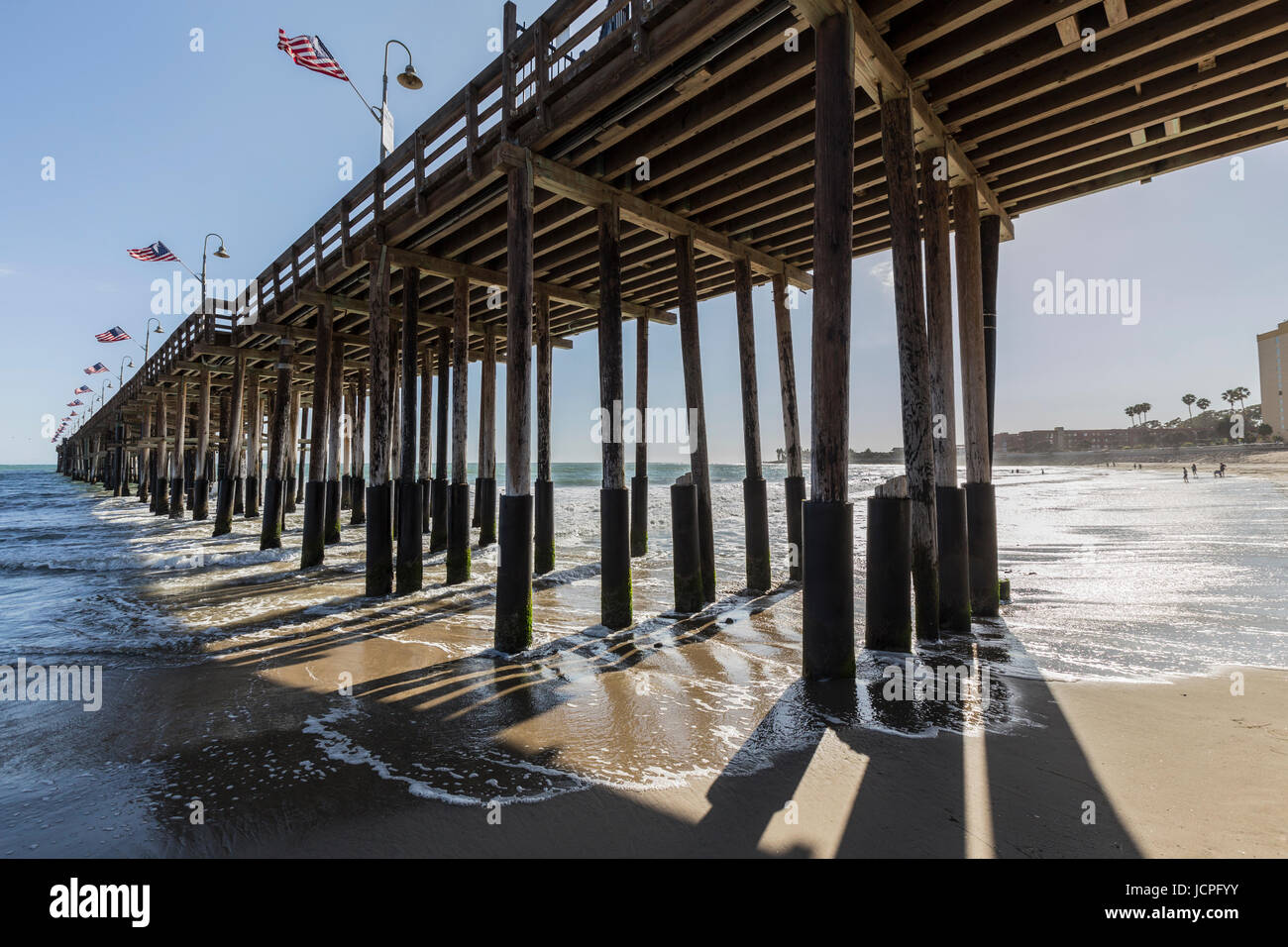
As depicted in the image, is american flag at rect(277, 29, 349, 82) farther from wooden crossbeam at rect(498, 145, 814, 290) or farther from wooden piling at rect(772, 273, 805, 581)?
wooden piling at rect(772, 273, 805, 581)

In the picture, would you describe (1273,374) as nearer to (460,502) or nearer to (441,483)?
(441,483)

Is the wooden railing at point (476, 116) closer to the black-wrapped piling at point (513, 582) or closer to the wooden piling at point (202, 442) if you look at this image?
the black-wrapped piling at point (513, 582)

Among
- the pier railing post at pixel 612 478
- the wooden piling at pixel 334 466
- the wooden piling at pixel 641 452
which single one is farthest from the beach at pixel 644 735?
the wooden piling at pixel 334 466

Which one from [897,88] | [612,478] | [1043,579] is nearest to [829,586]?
[612,478]

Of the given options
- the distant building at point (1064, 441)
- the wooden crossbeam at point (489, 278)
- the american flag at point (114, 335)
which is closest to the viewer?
the wooden crossbeam at point (489, 278)

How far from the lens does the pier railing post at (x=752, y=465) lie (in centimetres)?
925

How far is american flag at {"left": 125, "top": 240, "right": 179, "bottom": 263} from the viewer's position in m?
18.2

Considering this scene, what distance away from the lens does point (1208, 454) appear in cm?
6444

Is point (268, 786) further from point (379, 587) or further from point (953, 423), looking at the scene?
point (953, 423)

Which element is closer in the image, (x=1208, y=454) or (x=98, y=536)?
(x=98, y=536)

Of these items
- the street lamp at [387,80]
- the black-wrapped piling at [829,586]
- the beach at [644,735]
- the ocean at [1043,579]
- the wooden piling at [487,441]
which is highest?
the street lamp at [387,80]

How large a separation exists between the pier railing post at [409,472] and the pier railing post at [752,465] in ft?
18.1
